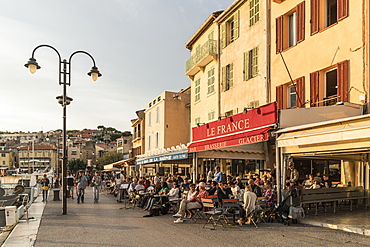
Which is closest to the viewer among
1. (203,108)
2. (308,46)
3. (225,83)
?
(308,46)

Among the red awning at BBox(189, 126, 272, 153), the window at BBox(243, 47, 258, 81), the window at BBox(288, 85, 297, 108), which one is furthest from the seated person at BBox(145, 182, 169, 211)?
the window at BBox(243, 47, 258, 81)

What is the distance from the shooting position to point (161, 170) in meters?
36.9

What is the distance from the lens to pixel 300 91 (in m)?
15.9

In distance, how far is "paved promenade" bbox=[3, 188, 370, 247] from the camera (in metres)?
8.97

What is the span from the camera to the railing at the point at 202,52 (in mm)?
24406

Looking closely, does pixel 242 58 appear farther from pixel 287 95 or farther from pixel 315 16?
pixel 315 16

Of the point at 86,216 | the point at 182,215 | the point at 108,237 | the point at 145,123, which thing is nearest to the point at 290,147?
the point at 182,215

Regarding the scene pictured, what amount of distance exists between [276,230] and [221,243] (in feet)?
7.37

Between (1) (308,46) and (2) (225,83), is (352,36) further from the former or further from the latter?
(2) (225,83)

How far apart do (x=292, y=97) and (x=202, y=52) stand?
10059 millimetres

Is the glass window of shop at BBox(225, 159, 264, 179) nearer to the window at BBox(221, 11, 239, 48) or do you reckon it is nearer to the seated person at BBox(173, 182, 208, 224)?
the window at BBox(221, 11, 239, 48)

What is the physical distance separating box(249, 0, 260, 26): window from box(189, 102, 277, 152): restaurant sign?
248 inches

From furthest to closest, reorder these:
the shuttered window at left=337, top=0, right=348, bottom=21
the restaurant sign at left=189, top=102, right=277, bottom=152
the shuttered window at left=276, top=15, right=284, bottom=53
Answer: the shuttered window at left=276, top=15, right=284, bottom=53 < the shuttered window at left=337, top=0, right=348, bottom=21 < the restaurant sign at left=189, top=102, right=277, bottom=152

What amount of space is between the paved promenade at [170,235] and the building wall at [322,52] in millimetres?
5616
